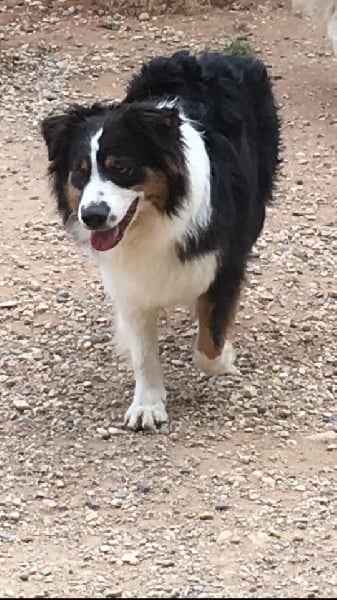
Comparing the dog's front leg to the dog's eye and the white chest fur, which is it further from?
the dog's eye

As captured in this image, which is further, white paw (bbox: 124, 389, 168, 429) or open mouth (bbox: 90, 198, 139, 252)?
white paw (bbox: 124, 389, 168, 429)

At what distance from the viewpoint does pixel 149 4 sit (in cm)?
991

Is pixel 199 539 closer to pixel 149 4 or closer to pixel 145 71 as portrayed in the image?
pixel 145 71

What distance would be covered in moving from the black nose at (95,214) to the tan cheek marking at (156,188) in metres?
0.17

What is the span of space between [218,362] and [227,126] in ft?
3.06

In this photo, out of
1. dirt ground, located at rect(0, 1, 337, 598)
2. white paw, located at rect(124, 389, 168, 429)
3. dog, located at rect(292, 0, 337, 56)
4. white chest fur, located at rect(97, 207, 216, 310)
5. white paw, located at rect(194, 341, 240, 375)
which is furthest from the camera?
dog, located at rect(292, 0, 337, 56)

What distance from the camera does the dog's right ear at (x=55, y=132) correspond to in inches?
160

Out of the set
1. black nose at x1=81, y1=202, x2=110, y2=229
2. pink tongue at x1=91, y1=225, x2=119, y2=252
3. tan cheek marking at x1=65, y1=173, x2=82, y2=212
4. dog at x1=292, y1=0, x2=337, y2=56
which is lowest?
dog at x1=292, y1=0, x2=337, y2=56

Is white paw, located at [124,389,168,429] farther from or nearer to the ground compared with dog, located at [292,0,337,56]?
farther from the ground

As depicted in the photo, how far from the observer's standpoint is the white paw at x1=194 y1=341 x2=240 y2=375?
4.66 meters

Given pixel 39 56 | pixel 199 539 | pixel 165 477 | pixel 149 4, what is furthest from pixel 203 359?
pixel 149 4

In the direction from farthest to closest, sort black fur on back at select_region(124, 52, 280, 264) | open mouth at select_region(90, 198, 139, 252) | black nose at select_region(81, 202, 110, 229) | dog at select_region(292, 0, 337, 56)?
dog at select_region(292, 0, 337, 56)
black fur on back at select_region(124, 52, 280, 264)
open mouth at select_region(90, 198, 139, 252)
black nose at select_region(81, 202, 110, 229)

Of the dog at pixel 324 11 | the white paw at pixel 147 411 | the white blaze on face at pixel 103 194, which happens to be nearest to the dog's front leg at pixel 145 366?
the white paw at pixel 147 411

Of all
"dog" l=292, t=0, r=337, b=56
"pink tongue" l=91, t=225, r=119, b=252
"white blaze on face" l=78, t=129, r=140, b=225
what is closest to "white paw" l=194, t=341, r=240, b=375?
"pink tongue" l=91, t=225, r=119, b=252
